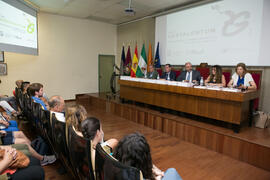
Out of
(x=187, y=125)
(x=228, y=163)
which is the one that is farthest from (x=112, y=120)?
(x=228, y=163)

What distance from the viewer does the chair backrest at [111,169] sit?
2.46ft

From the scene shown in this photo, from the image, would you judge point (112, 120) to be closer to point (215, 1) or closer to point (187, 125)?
point (187, 125)

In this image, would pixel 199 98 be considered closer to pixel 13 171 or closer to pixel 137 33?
pixel 13 171

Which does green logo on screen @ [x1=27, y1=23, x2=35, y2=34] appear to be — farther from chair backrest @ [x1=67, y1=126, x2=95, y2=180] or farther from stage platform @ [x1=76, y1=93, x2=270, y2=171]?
chair backrest @ [x1=67, y1=126, x2=95, y2=180]

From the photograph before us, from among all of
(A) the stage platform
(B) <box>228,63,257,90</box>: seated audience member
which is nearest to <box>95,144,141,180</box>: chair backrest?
(A) the stage platform

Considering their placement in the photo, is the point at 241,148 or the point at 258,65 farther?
the point at 258,65

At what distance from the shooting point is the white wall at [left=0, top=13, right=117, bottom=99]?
567 cm

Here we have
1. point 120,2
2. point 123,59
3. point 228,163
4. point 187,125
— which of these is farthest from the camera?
point 123,59

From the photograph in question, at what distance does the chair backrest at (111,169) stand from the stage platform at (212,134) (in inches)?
94.3

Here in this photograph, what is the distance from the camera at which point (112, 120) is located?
14.5ft

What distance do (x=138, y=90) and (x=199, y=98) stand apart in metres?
1.65

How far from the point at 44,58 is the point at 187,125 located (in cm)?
528

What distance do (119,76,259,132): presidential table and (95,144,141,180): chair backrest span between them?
2488 millimetres

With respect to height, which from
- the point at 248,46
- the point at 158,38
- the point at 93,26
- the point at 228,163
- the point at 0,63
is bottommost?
the point at 228,163
